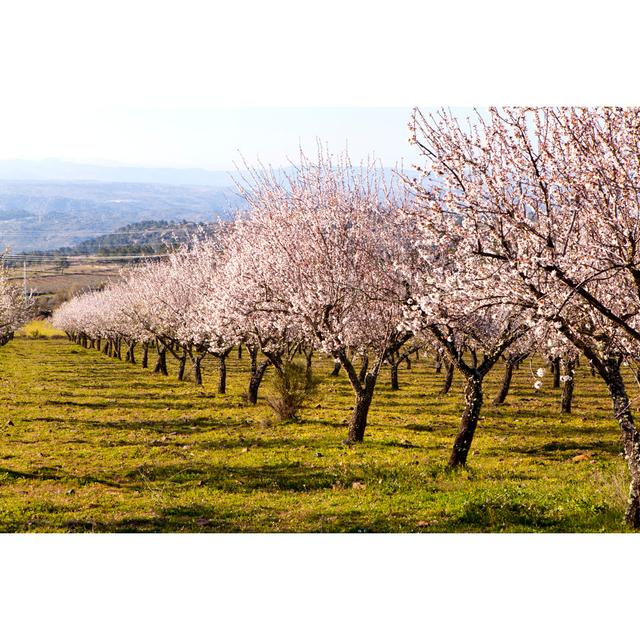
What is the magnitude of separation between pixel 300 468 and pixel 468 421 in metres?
3.27

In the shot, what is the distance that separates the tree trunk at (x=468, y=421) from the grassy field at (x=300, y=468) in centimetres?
47

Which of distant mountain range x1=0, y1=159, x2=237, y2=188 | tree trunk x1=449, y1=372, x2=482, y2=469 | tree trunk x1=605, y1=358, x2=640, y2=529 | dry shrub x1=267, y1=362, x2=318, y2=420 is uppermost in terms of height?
distant mountain range x1=0, y1=159, x2=237, y2=188

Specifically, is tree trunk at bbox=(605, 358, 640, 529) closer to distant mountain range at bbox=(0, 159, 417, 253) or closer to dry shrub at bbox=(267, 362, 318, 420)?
distant mountain range at bbox=(0, 159, 417, 253)

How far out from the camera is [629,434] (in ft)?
23.5

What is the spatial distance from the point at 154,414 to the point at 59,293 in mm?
86224

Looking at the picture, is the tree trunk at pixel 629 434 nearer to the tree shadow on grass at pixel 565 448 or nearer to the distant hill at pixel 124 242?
the tree shadow on grass at pixel 565 448

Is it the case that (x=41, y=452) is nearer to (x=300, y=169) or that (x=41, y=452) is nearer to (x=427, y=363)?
(x=300, y=169)

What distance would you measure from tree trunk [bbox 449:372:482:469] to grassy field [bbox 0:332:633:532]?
0.47m

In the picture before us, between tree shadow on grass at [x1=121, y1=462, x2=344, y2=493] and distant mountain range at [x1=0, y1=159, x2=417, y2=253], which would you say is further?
distant mountain range at [x1=0, y1=159, x2=417, y2=253]

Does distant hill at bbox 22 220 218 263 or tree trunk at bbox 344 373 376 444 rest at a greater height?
distant hill at bbox 22 220 218 263

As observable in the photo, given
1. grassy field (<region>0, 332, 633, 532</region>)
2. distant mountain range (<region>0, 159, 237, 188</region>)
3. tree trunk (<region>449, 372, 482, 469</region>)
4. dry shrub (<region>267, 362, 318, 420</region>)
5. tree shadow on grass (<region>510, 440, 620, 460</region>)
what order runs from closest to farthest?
1. grassy field (<region>0, 332, 633, 532</region>)
2. tree trunk (<region>449, 372, 482, 469</region>)
3. tree shadow on grass (<region>510, 440, 620, 460</region>)
4. dry shrub (<region>267, 362, 318, 420</region>)
5. distant mountain range (<region>0, 159, 237, 188</region>)

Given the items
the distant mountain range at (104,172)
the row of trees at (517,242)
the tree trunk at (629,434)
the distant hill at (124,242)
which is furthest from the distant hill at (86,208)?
the tree trunk at (629,434)

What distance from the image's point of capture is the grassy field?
27.9 ft

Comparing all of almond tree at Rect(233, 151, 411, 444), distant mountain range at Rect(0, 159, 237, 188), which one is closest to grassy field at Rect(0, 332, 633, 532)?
almond tree at Rect(233, 151, 411, 444)
